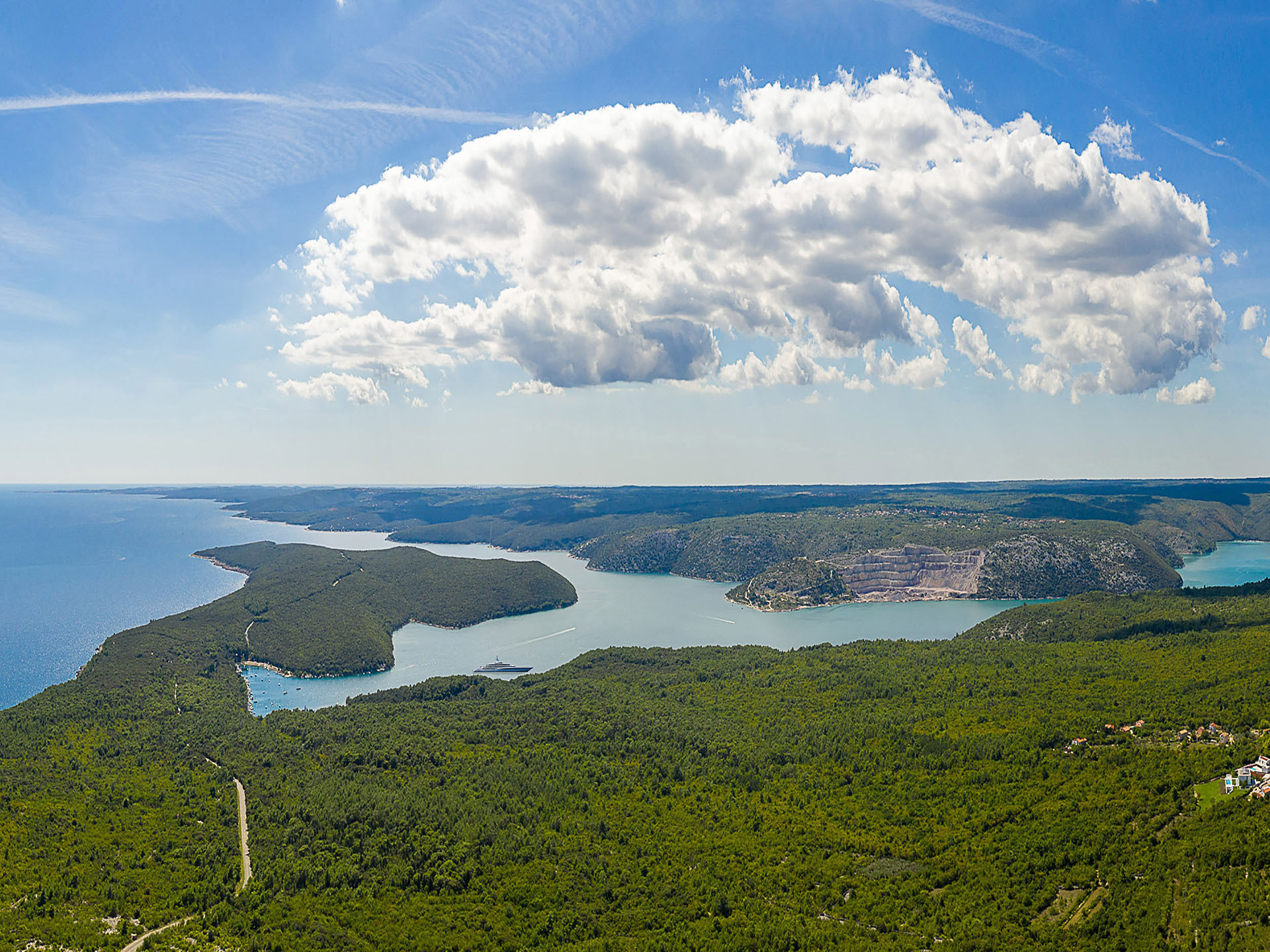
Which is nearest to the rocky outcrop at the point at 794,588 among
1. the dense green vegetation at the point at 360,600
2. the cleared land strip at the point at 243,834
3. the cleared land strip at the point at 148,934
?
the dense green vegetation at the point at 360,600

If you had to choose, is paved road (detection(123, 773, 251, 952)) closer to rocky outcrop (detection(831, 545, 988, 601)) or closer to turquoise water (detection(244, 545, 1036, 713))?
turquoise water (detection(244, 545, 1036, 713))

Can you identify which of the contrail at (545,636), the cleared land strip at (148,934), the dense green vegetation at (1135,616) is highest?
the dense green vegetation at (1135,616)

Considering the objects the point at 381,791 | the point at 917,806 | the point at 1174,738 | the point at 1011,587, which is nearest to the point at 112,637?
the point at 381,791

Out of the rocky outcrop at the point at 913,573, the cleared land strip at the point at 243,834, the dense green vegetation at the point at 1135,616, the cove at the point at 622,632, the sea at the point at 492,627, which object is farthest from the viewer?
the rocky outcrop at the point at 913,573

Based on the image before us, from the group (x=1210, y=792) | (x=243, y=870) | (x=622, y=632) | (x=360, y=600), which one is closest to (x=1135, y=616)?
(x=1210, y=792)

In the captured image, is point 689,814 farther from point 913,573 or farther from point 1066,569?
point 1066,569

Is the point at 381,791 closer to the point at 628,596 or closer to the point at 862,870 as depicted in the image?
the point at 862,870

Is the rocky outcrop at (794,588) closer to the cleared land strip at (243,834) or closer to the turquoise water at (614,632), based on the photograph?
the turquoise water at (614,632)

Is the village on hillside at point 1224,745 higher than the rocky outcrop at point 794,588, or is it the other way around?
the village on hillside at point 1224,745
